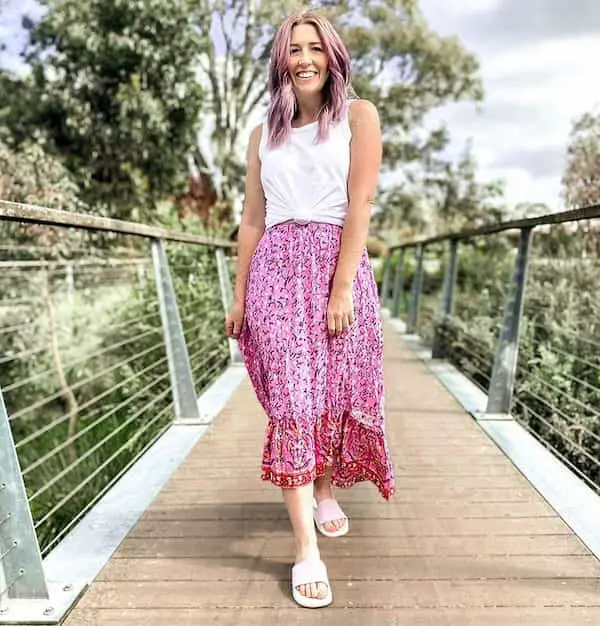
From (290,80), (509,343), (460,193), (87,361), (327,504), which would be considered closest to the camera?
(290,80)

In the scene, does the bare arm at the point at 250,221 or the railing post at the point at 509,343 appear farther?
the railing post at the point at 509,343

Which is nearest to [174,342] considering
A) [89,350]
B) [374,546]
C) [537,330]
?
[374,546]

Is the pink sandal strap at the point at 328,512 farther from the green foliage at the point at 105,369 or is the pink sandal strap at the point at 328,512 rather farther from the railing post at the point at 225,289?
the railing post at the point at 225,289

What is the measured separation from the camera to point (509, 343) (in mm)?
3332

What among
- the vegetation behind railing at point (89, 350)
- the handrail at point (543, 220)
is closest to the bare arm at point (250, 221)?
the handrail at point (543, 220)

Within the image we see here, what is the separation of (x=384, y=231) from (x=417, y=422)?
50.0 ft

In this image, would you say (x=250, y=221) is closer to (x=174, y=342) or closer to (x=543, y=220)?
(x=543, y=220)

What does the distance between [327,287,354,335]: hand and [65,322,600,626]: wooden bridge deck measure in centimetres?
63

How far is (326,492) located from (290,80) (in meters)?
1.16

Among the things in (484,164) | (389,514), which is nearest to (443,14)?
(484,164)

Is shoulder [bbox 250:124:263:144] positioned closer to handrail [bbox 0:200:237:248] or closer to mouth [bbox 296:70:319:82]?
mouth [bbox 296:70:319:82]

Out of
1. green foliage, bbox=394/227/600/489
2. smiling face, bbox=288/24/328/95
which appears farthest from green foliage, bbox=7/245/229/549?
smiling face, bbox=288/24/328/95

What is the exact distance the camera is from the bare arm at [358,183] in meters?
1.80

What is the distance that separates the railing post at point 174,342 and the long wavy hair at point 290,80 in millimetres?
1463
